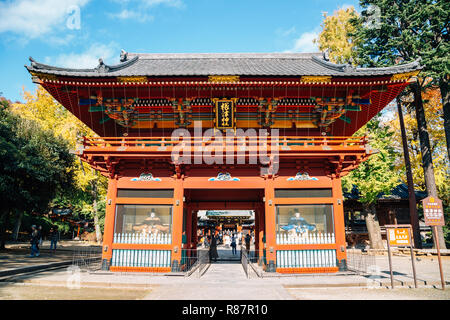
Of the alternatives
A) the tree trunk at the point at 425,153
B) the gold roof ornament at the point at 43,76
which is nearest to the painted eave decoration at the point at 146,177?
the gold roof ornament at the point at 43,76

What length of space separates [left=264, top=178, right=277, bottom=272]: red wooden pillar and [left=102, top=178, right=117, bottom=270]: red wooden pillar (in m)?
7.60

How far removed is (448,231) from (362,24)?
1963cm

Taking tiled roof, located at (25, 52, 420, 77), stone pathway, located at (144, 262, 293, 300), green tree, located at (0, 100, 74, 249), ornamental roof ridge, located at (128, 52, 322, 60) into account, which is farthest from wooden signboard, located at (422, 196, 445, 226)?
green tree, located at (0, 100, 74, 249)

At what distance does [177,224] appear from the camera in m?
12.7

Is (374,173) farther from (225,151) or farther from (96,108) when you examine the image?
(96,108)

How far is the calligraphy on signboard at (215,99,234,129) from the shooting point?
44.5ft

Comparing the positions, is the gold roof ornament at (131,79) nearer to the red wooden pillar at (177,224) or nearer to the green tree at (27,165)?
the red wooden pillar at (177,224)

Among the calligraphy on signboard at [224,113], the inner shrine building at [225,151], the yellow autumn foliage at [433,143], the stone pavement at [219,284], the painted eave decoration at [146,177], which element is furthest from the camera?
the yellow autumn foliage at [433,143]

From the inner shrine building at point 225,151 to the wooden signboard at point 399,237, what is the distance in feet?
8.86

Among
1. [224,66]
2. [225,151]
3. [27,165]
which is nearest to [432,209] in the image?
[225,151]

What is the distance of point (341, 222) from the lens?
12.7m

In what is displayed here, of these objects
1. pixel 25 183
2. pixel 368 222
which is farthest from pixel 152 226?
pixel 368 222

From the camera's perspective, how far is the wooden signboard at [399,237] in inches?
393

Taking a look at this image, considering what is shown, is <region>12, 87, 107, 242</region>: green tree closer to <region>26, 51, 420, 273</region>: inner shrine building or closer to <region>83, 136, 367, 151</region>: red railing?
<region>26, 51, 420, 273</region>: inner shrine building
